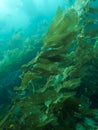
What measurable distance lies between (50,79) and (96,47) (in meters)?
0.72

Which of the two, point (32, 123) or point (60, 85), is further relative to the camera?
point (60, 85)

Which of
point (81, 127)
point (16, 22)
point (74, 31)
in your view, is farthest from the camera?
point (16, 22)

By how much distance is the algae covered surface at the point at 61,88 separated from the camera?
159 cm

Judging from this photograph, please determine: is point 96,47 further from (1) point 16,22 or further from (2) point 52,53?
(1) point 16,22

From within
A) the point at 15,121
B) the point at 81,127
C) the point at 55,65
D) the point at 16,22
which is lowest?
the point at 81,127

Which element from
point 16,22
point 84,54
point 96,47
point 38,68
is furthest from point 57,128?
point 16,22

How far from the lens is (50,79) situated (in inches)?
75.8

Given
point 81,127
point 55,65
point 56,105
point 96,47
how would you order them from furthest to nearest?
point 96,47, point 55,65, point 56,105, point 81,127

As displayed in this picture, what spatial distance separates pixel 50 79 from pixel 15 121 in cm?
44

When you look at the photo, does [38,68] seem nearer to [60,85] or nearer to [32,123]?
[60,85]

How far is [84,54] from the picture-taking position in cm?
220

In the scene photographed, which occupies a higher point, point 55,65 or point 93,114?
point 55,65

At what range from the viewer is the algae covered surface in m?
1.59

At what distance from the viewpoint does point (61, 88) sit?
180 cm
